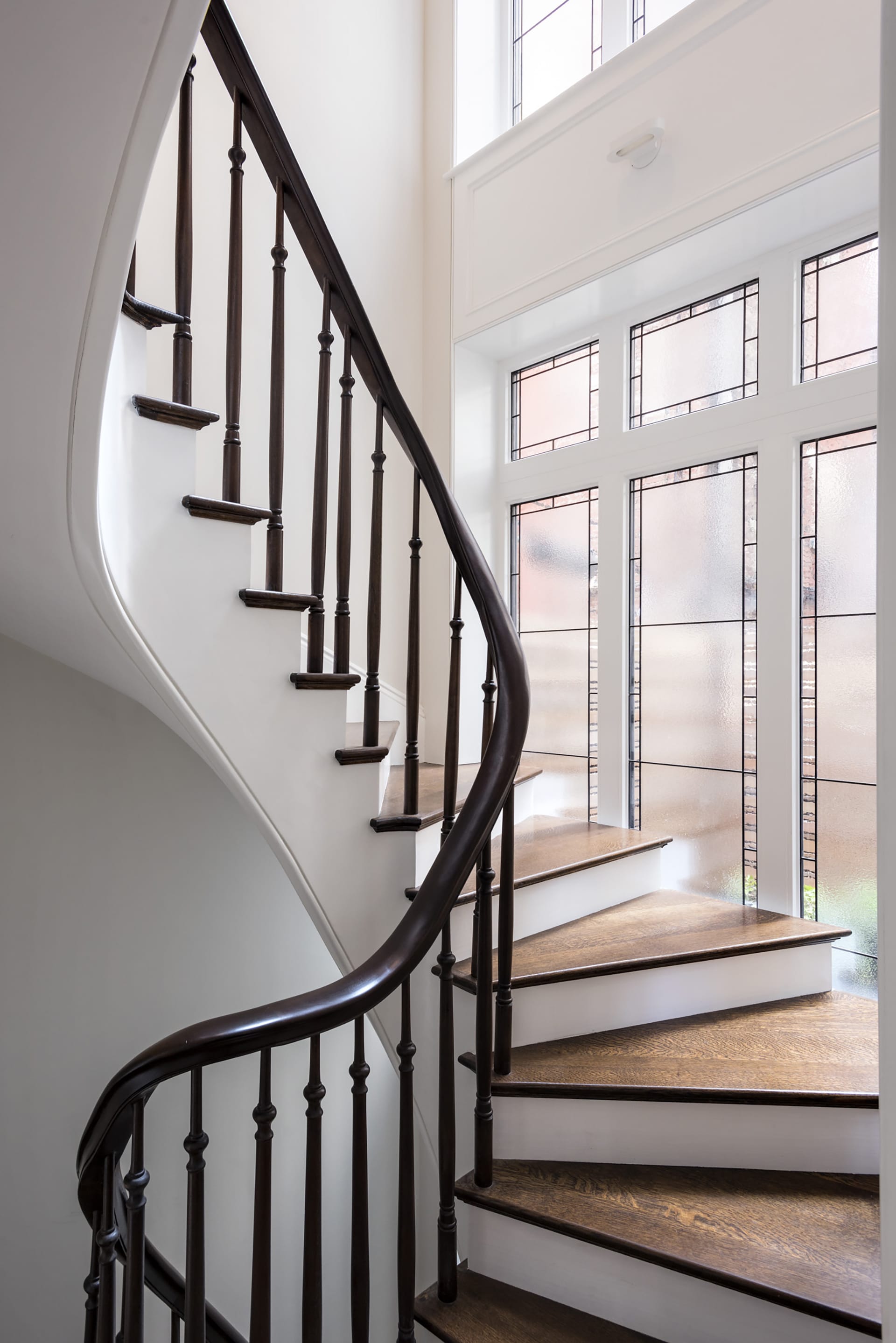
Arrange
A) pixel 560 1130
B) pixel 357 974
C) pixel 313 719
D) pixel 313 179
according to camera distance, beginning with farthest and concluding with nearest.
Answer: pixel 313 179, pixel 313 719, pixel 560 1130, pixel 357 974

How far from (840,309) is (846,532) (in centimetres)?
67

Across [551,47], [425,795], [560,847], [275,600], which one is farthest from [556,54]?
[560,847]

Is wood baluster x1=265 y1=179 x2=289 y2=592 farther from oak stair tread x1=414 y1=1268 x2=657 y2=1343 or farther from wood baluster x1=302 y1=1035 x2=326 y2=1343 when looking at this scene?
oak stair tread x1=414 y1=1268 x2=657 y2=1343

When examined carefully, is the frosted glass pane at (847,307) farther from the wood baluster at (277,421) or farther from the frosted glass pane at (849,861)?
the wood baluster at (277,421)

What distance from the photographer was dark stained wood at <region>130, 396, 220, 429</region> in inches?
57.3

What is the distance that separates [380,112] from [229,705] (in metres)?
2.83

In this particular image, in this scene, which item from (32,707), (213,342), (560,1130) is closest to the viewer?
(560,1130)

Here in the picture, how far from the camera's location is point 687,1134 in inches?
62.0

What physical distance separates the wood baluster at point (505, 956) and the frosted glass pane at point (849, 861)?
1110 mm

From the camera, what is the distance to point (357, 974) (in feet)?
4.08

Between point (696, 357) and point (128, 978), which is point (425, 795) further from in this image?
point (696, 357)

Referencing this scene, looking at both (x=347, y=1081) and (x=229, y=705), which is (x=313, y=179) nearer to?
(x=229, y=705)

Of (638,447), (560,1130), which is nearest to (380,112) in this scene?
(638,447)

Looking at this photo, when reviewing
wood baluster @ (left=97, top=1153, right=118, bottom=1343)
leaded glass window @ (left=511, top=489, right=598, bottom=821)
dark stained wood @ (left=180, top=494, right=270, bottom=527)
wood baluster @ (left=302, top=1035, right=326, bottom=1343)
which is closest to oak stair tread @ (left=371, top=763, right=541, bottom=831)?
leaded glass window @ (left=511, top=489, right=598, bottom=821)
